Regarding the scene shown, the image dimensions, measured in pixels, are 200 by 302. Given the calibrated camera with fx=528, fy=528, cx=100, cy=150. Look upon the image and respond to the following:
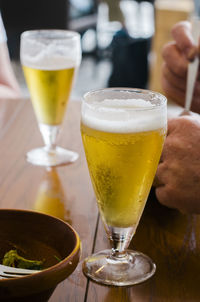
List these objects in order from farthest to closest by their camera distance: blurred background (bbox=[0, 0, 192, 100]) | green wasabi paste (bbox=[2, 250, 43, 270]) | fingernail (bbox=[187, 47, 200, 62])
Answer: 1. blurred background (bbox=[0, 0, 192, 100])
2. fingernail (bbox=[187, 47, 200, 62])
3. green wasabi paste (bbox=[2, 250, 43, 270])

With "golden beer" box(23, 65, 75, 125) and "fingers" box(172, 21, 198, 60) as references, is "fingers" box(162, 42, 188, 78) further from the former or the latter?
"golden beer" box(23, 65, 75, 125)

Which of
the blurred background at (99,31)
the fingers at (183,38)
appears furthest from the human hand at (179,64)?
the blurred background at (99,31)

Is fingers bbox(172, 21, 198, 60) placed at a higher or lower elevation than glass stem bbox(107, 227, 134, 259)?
higher

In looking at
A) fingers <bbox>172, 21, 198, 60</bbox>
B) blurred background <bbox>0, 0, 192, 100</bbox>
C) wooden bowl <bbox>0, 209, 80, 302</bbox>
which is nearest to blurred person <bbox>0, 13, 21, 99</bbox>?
fingers <bbox>172, 21, 198, 60</bbox>

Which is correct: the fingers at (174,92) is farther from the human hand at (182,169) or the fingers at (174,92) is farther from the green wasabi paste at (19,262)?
the green wasabi paste at (19,262)

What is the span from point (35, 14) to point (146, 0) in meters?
→ 1.35

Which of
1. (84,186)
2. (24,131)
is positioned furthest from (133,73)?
(84,186)

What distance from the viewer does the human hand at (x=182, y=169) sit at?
0.73 m

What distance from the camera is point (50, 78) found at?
1.00 meters

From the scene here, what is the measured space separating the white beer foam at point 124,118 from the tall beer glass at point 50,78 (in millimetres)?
384

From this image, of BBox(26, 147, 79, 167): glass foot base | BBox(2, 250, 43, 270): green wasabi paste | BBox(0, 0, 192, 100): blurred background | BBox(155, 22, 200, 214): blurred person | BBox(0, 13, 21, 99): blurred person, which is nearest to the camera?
BBox(2, 250, 43, 270): green wasabi paste

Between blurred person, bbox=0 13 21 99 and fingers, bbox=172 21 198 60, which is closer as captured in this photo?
fingers, bbox=172 21 198 60

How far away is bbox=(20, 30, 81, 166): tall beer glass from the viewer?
1.00 metres

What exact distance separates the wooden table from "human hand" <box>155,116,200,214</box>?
0.15 feet
